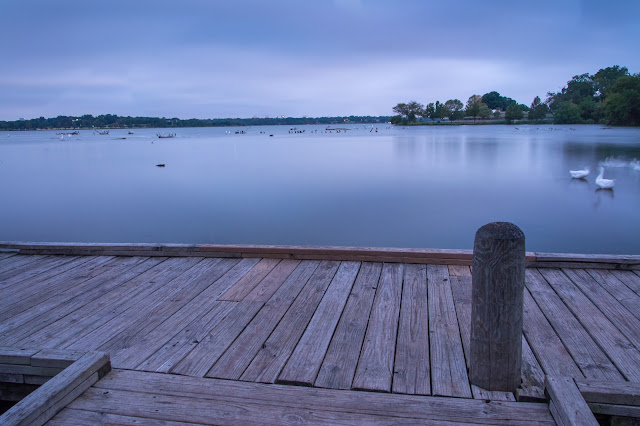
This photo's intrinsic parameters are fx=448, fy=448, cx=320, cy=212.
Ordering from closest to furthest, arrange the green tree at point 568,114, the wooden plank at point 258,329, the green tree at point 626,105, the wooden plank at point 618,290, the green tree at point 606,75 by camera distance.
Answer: the wooden plank at point 258,329
the wooden plank at point 618,290
the green tree at point 626,105
the green tree at point 568,114
the green tree at point 606,75

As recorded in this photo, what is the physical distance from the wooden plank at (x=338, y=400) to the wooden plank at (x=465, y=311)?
0.24 ft

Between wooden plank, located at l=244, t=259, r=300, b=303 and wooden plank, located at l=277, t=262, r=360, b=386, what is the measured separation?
420mm

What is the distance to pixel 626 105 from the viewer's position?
63281 millimetres

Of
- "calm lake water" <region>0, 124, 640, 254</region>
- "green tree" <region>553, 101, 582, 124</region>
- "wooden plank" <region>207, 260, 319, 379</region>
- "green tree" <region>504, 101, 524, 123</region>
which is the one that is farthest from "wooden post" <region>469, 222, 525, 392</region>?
"green tree" <region>504, 101, 524, 123</region>

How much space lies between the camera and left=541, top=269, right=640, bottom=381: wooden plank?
7.36 feet

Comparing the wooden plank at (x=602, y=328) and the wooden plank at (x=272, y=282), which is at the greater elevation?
the wooden plank at (x=272, y=282)

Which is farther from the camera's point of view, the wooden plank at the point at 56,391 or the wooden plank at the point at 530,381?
the wooden plank at the point at 530,381

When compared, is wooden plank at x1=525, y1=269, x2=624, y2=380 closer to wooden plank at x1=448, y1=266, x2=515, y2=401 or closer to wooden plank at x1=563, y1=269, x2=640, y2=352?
wooden plank at x1=563, y1=269, x2=640, y2=352

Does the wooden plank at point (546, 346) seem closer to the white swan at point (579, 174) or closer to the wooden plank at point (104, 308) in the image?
the wooden plank at point (104, 308)

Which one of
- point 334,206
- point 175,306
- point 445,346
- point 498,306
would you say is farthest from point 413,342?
point 334,206

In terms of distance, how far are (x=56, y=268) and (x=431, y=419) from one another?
3.73 metres

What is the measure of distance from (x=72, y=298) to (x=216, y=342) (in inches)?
58.8

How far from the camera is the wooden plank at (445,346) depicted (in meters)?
2.09

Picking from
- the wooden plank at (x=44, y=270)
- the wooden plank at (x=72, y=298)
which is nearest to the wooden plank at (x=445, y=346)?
the wooden plank at (x=72, y=298)
